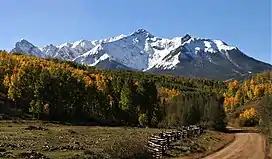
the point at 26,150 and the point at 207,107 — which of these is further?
the point at 207,107

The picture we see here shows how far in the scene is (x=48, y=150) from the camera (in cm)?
4703

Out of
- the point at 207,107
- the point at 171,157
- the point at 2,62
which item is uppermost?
the point at 2,62

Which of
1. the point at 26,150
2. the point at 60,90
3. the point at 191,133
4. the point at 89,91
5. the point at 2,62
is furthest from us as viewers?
the point at 2,62

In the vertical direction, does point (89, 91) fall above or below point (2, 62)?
below

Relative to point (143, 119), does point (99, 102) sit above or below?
above

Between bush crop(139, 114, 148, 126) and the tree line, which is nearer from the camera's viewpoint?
the tree line

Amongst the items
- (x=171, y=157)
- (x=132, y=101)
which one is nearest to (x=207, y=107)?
(x=132, y=101)

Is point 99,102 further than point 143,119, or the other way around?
point 99,102

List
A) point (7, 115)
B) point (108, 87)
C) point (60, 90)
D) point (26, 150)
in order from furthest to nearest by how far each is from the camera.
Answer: point (108, 87), point (60, 90), point (7, 115), point (26, 150)

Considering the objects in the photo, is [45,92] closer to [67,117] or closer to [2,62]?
[67,117]

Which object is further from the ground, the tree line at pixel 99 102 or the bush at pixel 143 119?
the tree line at pixel 99 102

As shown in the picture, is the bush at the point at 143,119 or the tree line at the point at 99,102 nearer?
the tree line at the point at 99,102

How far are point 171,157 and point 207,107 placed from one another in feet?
→ 295

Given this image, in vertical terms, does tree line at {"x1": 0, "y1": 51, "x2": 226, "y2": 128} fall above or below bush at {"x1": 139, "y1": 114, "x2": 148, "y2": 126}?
above
